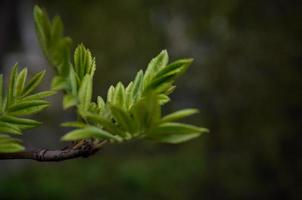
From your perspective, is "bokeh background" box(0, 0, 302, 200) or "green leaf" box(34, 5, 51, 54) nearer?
"green leaf" box(34, 5, 51, 54)

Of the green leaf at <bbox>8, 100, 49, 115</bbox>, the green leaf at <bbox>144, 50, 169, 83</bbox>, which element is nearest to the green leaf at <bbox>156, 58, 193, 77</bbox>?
the green leaf at <bbox>144, 50, 169, 83</bbox>

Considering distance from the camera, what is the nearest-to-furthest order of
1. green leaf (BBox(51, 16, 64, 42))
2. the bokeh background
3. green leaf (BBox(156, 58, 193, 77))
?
green leaf (BBox(51, 16, 64, 42))
green leaf (BBox(156, 58, 193, 77))
the bokeh background

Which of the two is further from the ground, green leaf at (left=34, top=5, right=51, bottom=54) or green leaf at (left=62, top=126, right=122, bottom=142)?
green leaf at (left=34, top=5, right=51, bottom=54)

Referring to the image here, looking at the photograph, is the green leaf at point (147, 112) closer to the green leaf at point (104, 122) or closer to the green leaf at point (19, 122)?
the green leaf at point (104, 122)

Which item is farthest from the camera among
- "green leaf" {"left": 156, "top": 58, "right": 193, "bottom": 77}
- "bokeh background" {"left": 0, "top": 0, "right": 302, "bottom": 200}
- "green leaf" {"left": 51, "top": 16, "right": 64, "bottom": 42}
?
"bokeh background" {"left": 0, "top": 0, "right": 302, "bottom": 200}

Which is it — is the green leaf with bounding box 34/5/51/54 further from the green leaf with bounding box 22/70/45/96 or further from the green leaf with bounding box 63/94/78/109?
the green leaf with bounding box 22/70/45/96

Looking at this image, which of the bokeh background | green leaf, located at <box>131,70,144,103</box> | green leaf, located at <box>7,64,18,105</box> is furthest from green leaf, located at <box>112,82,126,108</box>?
the bokeh background

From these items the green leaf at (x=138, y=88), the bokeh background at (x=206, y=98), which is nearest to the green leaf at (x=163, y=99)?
the green leaf at (x=138, y=88)

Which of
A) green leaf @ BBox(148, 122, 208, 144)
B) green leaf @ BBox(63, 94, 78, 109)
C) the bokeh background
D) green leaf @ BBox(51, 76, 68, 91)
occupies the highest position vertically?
green leaf @ BBox(51, 76, 68, 91)

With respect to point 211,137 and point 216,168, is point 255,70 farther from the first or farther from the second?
point 216,168
